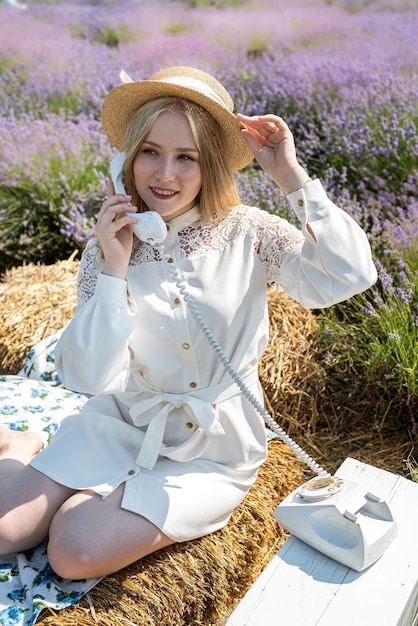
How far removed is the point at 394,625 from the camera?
1.57 meters

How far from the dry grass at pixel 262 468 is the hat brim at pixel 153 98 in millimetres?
1079

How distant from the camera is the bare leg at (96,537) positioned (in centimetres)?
186

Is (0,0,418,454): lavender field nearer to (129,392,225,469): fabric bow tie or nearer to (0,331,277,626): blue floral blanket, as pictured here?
(0,331,277,626): blue floral blanket

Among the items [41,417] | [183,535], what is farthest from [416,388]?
[41,417]

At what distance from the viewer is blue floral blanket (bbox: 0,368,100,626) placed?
6.12ft

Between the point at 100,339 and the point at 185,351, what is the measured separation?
26cm

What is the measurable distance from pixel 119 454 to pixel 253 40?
3.83m

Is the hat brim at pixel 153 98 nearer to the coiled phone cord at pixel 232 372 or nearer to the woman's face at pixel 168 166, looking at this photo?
the woman's face at pixel 168 166

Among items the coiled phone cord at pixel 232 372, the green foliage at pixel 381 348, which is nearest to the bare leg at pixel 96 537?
the coiled phone cord at pixel 232 372

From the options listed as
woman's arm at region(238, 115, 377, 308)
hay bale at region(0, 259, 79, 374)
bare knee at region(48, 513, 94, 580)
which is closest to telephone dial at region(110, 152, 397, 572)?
woman's arm at region(238, 115, 377, 308)

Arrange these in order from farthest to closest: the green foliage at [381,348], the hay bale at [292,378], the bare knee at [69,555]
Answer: the hay bale at [292,378]
the green foliage at [381,348]
the bare knee at [69,555]

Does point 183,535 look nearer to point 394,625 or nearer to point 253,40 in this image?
point 394,625

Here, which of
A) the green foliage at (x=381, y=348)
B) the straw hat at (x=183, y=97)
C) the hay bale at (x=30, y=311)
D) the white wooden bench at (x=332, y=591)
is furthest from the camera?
the hay bale at (x=30, y=311)

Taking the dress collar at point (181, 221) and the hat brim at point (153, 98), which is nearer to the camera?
the hat brim at point (153, 98)
